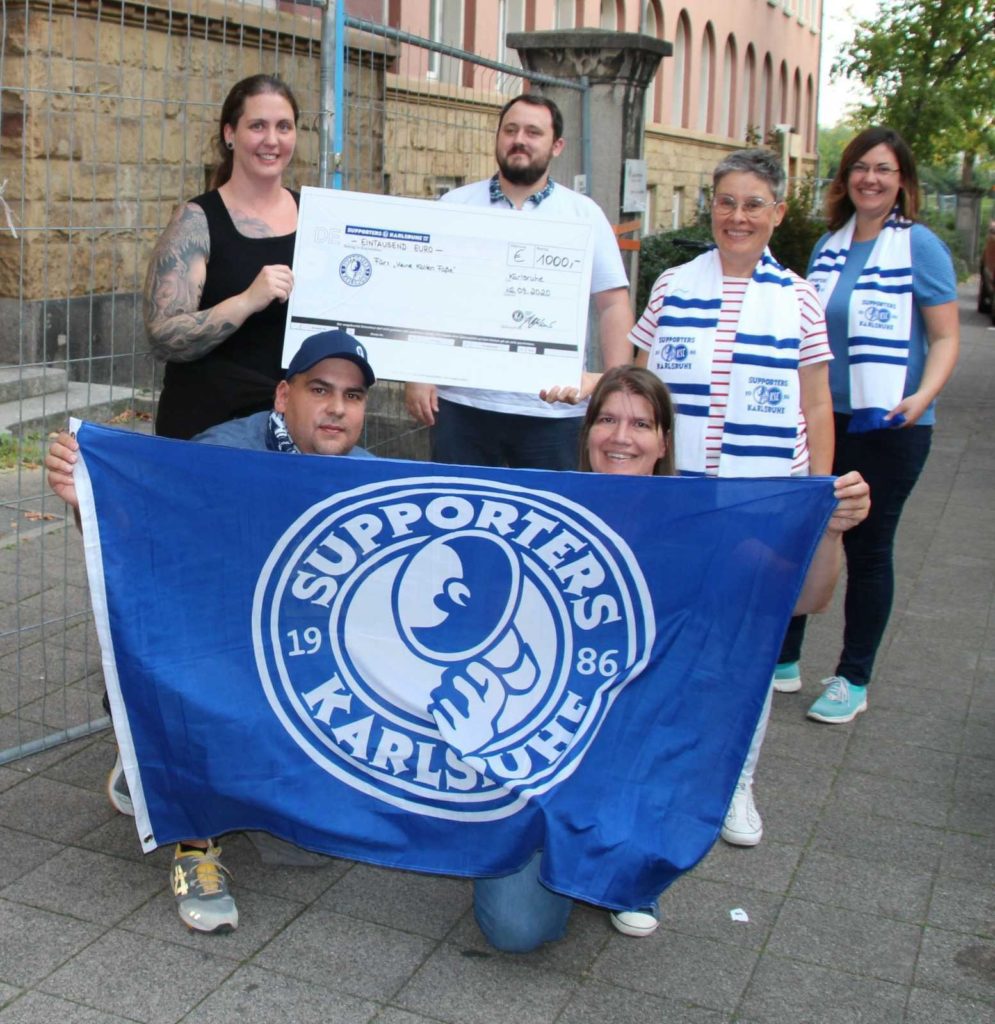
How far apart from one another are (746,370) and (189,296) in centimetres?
152

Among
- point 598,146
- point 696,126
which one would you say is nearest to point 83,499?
point 598,146

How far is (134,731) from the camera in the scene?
3334 mm

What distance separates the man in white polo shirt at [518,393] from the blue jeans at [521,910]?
65.8 inches

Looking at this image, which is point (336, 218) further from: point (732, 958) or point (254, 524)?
point (732, 958)

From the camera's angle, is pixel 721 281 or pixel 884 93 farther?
pixel 884 93

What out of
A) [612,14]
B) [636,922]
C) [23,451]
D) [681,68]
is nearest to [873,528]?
[636,922]

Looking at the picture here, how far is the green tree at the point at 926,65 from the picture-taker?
18.4m

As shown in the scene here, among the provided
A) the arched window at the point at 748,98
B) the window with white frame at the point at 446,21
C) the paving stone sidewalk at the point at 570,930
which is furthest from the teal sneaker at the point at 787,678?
the arched window at the point at 748,98

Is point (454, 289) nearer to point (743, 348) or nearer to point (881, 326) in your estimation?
point (743, 348)

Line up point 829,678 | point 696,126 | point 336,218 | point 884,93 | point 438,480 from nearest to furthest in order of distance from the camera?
point 438,480 < point 336,218 < point 829,678 < point 884,93 < point 696,126

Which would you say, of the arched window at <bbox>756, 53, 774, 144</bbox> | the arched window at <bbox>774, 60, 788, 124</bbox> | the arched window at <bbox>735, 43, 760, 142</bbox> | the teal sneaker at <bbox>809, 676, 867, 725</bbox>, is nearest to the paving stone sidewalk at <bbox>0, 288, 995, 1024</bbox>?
the teal sneaker at <bbox>809, 676, 867, 725</bbox>

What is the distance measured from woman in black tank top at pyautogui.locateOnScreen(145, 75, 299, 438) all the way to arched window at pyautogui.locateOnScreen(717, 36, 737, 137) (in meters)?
27.4

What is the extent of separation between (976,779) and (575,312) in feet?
6.35

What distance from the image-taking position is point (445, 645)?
3277mm
